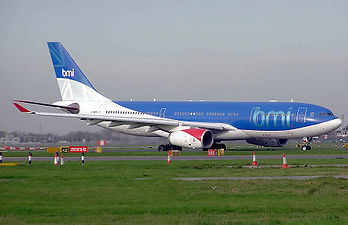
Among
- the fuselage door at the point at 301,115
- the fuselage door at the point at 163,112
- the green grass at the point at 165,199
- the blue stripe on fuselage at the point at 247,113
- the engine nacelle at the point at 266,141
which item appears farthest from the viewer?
the engine nacelle at the point at 266,141

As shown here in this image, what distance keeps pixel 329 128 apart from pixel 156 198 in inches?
1434

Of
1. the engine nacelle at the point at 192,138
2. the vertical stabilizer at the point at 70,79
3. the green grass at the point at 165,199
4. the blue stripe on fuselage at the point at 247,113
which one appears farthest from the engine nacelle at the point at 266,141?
the green grass at the point at 165,199

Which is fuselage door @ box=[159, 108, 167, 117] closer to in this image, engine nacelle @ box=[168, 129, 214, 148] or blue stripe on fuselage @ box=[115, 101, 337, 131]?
blue stripe on fuselage @ box=[115, 101, 337, 131]

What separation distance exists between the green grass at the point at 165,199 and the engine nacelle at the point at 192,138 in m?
23.6

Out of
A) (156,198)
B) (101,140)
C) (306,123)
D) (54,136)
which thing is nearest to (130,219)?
(156,198)

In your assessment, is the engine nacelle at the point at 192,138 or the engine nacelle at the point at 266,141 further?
the engine nacelle at the point at 266,141

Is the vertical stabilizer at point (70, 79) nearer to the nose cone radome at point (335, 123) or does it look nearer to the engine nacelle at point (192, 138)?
the engine nacelle at point (192, 138)

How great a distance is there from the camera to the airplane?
2147 inches

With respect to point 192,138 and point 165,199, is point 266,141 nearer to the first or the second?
point 192,138

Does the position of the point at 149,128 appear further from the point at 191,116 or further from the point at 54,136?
the point at 54,136

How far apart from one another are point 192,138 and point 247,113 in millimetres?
5536

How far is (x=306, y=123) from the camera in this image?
5416 centimetres

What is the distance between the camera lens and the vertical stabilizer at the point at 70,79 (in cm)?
6506

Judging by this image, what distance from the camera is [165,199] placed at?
20.3 meters
